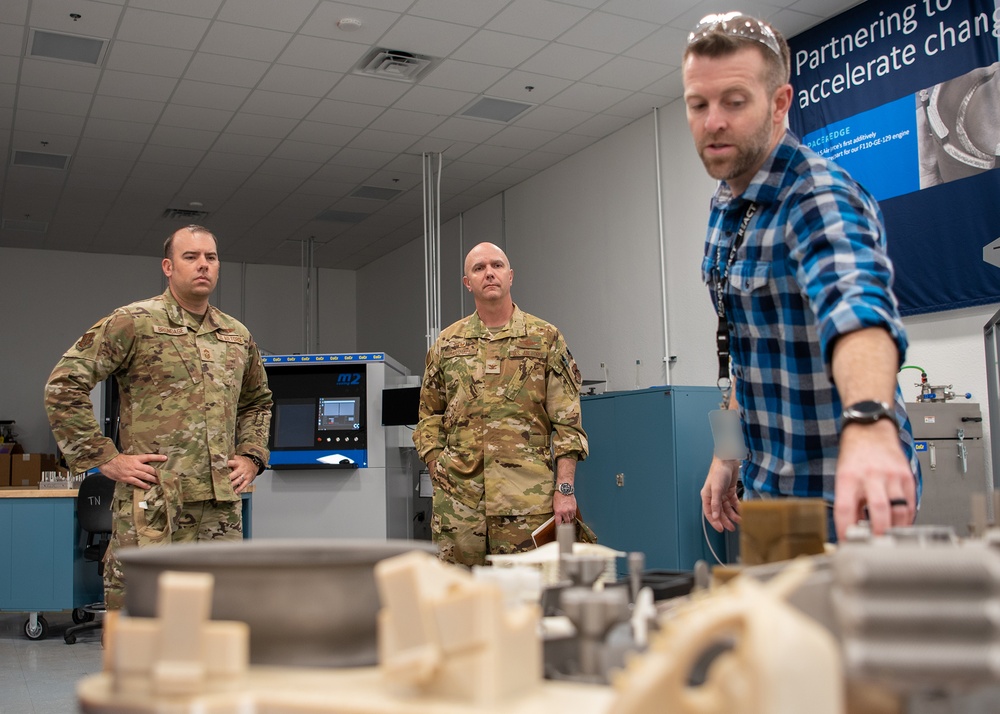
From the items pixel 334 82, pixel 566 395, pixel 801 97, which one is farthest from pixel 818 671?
pixel 334 82

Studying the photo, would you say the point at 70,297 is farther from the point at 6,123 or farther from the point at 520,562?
the point at 520,562

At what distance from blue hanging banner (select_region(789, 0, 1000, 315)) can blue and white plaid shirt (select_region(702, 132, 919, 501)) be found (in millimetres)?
3900

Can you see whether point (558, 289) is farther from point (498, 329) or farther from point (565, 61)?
point (498, 329)

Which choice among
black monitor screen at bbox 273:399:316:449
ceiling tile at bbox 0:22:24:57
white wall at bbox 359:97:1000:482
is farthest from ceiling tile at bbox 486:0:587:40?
ceiling tile at bbox 0:22:24:57

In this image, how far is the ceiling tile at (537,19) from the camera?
5766 millimetres

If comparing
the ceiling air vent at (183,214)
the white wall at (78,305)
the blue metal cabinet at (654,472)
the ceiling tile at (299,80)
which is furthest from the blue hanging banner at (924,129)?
the white wall at (78,305)

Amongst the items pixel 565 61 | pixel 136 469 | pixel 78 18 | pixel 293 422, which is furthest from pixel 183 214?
pixel 136 469

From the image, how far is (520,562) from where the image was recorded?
1195 millimetres

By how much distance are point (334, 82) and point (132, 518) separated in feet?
15.3

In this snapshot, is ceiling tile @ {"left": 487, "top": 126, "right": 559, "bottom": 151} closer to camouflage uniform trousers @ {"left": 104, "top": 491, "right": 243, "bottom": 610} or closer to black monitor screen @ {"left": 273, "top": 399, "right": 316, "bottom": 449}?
black monitor screen @ {"left": 273, "top": 399, "right": 316, "bottom": 449}

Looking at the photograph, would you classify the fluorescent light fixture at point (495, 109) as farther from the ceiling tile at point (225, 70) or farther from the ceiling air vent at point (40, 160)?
the ceiling air vent at point (40, 160)

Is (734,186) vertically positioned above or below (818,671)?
above

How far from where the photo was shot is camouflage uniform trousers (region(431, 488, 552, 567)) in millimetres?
3605

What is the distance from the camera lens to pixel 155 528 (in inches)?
116
